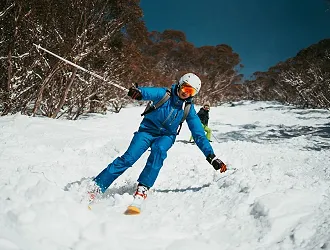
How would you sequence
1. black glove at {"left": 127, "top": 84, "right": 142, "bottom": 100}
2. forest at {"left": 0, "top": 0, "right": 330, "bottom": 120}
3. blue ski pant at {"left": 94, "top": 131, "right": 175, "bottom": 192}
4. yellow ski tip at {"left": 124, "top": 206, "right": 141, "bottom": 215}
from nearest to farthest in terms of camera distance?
1. yellow ski tip at {"left": 124, "top": 206, "right": 141, "bottom": 215}
2. blue ski pant at {"left": 94, "top": 131, "right": 175, "bottom": 192}
3. black glove at {"left": 127, "top": 84, "right": 142, "bottom": 100}
4. forest at {"left": 0, "top": 0, "right": 330, "bottom": 120}

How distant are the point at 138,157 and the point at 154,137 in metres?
0.32

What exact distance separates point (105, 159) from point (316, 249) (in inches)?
155

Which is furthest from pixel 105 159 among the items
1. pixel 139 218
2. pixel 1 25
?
pixel 1 25

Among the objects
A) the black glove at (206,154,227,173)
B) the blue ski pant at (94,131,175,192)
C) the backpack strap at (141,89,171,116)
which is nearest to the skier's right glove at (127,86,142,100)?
the backpack strap at (141,89,171,116)

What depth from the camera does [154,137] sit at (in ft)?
11.0

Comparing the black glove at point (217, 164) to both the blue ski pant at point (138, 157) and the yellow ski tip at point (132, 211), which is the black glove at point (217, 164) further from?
the yellow ski tip at point (132, 211)

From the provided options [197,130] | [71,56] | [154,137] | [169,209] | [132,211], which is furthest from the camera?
[71,56]

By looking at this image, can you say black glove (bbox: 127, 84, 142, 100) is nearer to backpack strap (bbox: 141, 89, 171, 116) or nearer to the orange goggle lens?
backpack strap (bbox: 141, 89, 171, 116)

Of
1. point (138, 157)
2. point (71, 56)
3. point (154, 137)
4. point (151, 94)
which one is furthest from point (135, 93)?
point (71, 56)

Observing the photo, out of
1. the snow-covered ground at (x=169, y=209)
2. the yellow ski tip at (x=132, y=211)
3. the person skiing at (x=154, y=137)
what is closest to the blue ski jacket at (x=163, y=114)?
the person skiing at (x=154, y=137)

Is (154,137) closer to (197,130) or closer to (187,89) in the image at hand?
(197,130)

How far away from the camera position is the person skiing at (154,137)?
314 centimetres

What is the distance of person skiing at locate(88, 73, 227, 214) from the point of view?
10.3 feet

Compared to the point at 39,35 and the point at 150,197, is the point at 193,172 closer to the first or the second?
the point at 150,197
